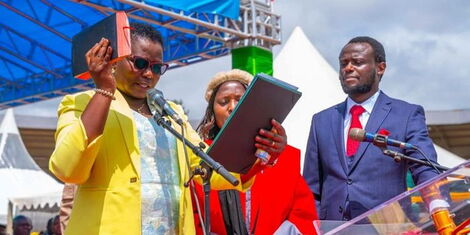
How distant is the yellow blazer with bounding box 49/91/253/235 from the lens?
7.38ft

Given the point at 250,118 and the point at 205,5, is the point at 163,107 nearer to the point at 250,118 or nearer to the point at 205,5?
the point at 250,118

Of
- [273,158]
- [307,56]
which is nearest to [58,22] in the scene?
[307,56]

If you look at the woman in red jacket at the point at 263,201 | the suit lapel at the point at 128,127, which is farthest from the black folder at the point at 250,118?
the woman in red jacket at the point at 263,201

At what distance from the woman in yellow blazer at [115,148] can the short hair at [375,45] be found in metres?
1.37

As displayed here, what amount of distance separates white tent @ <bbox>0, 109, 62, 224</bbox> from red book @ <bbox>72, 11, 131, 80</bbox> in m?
10.2

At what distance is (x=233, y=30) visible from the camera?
951 centimetres

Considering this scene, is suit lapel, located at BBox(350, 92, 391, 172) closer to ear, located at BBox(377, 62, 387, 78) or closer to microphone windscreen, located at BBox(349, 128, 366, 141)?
ear, located at BBox(377, 62, 387, 78)

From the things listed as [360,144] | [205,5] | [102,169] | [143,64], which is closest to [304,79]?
[205,5]

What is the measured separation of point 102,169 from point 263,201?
125cm

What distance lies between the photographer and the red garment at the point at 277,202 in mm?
A: 3369

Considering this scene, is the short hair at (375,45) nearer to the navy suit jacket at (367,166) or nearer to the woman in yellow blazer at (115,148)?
the navy suit jacket at (367,166)

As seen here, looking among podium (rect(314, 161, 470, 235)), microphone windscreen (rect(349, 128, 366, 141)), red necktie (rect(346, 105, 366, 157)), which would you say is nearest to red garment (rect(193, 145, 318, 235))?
red necktie (rect(346, 105, 366, 157))

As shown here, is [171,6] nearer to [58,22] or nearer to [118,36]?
[58,22]

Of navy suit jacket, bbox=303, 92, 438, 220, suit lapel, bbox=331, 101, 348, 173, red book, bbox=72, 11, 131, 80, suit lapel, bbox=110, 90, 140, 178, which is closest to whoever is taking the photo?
red book, bbox=72, 11, 131, 80
